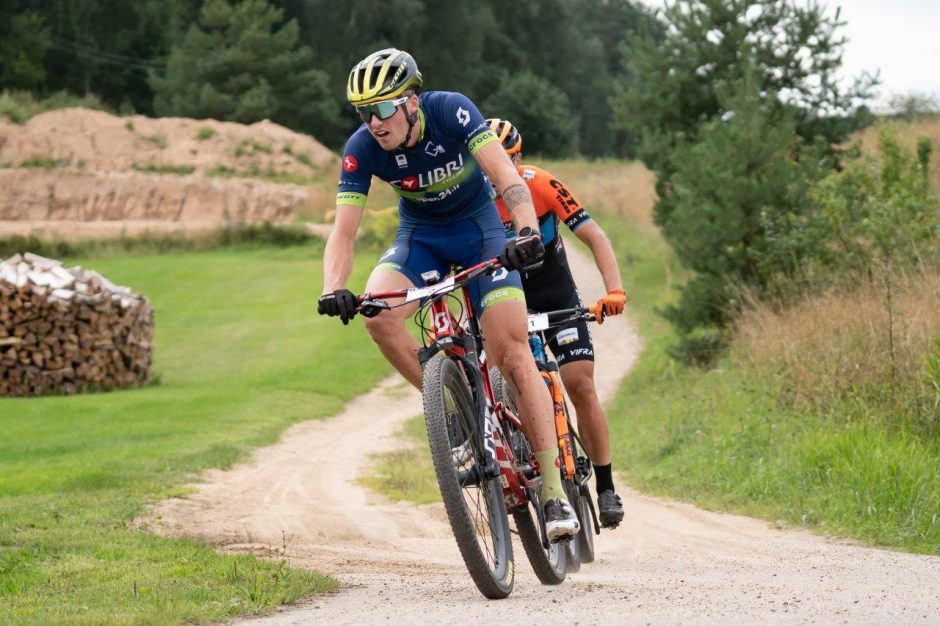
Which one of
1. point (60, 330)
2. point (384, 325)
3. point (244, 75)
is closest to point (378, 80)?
point (384, 325)

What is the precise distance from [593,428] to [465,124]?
2.68m

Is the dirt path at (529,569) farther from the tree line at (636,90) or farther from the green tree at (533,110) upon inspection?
the green tree at (533,110)

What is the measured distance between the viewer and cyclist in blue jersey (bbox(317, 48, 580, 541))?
645cm

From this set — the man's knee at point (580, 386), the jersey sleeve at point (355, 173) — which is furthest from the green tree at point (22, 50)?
the jersey sleeve at point (355, 173)

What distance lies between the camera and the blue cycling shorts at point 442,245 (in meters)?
6.82

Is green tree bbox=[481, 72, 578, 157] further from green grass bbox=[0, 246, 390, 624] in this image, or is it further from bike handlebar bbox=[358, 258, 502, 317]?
bike handlebar bbox=[358, 258, 502, 317]

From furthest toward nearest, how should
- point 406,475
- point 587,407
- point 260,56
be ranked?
point 260,56, point 406,475, point 587,407

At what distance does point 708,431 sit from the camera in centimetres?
1362

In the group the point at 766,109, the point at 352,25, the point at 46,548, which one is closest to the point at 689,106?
the point at 766,109

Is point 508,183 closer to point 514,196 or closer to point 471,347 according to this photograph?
point 514,196

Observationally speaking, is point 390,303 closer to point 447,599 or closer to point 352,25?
point 447,599

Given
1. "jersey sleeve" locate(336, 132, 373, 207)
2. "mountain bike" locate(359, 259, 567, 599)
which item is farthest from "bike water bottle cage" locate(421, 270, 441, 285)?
"jersey sleeve" locate(336, 132, 373, 207)

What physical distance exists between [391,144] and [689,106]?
2122cm

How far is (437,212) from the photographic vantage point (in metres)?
6.84
